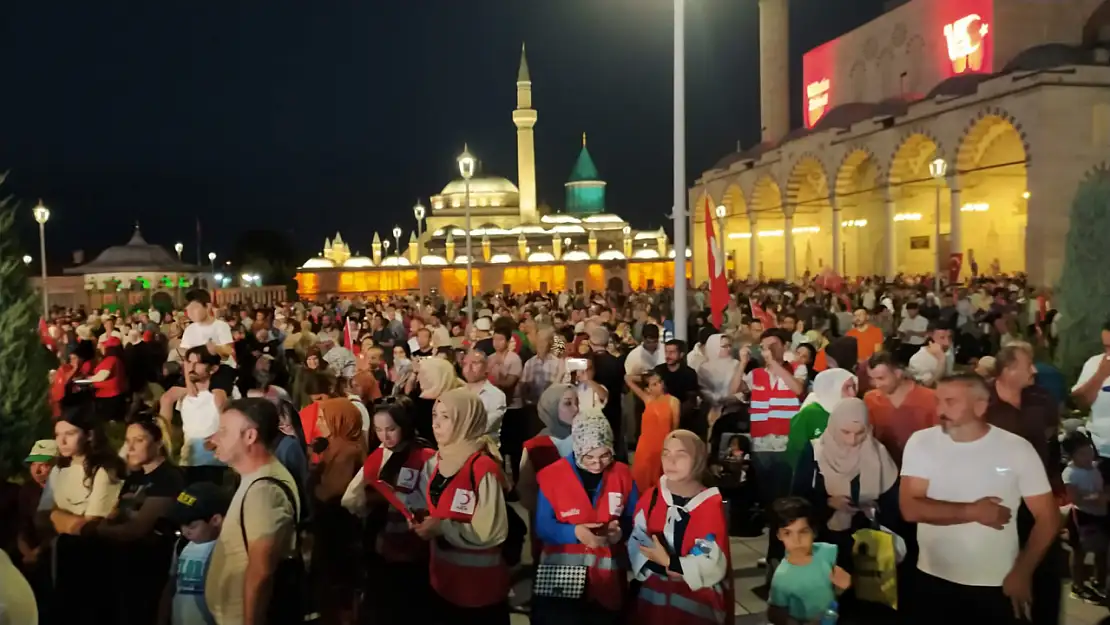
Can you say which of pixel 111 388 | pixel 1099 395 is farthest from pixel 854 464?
pixel 111 388

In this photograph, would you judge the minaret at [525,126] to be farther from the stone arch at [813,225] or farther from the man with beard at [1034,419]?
the man with beard at [1034,419]

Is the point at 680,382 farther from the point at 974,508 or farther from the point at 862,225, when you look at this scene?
the point at 862,225

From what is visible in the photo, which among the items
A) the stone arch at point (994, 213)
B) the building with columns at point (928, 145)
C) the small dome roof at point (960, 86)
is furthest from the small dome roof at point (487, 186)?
the small dome roof at point (960, 86)

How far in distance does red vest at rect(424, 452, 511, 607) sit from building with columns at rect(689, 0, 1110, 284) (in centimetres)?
1973

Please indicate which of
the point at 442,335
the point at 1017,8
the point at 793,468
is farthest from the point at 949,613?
the point at 1017,8

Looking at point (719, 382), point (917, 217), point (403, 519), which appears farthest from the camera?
point (917, 217)

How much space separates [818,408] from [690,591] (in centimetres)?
219

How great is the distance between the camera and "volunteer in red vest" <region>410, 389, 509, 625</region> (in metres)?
3.58

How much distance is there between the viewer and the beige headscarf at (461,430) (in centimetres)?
369

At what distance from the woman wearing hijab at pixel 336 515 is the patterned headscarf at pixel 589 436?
1.58m

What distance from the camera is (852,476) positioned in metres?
4.52

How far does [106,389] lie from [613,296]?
15682 millimetres

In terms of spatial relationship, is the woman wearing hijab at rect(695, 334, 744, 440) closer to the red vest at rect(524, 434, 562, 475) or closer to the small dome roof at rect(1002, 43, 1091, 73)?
the red vest at rect(524, 434, 562, 475)

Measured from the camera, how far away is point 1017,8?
35.7 m
